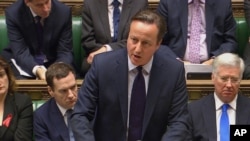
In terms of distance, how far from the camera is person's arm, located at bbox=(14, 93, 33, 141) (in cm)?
161

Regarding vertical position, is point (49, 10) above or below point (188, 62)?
above

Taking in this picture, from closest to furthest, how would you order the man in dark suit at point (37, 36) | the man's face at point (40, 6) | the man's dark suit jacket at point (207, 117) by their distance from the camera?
1. the man's dark suit jacket at point (207, 117)
2. the man's face at point (40, 6)
3. the man in dark suit at point (37, 36)

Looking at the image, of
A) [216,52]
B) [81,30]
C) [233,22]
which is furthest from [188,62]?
[81,30]

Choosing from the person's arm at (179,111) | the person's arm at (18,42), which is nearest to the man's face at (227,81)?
the person's arm at (179,111)

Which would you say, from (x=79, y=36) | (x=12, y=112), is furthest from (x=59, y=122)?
(x=79, y=36)

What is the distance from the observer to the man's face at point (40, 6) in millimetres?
1943

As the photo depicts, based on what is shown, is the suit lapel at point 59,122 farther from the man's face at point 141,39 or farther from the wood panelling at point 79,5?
the wood panelling at point 79,5

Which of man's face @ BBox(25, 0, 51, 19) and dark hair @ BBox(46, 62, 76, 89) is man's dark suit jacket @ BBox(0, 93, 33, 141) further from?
man's face @ BBox(25, 0, 51, 19)

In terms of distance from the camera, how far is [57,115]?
1655mm

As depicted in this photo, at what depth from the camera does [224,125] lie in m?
1.62

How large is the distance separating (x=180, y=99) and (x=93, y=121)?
8.6 inches

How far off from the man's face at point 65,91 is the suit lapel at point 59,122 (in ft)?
0.08

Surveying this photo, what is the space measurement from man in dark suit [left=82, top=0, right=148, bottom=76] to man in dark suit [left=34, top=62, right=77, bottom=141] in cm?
47

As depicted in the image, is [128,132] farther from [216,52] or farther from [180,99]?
[216,52]
